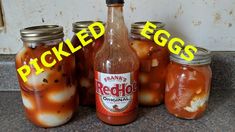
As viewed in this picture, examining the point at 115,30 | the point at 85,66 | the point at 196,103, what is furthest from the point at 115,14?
the point at 196,103

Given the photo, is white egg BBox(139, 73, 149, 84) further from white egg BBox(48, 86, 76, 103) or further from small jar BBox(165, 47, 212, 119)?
white egg BBox(48, 86, 76, 103)

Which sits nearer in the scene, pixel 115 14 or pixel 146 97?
pixel 115 14

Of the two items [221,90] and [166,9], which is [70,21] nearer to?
[166,9]

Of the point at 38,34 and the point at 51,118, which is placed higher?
the point at 38,34

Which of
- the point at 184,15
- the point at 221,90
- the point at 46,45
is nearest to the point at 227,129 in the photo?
the point at 221,90

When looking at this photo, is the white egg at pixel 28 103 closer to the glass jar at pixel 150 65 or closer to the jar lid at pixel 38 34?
the jar lid at pixel 38 34

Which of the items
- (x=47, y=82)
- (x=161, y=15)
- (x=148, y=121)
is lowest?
(x=148, y=121)

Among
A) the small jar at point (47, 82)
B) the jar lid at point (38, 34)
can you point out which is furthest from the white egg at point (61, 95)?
the jar lid at point (38, 34)

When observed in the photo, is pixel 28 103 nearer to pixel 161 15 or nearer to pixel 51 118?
pixel 51 118
